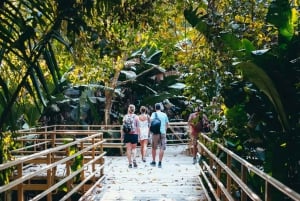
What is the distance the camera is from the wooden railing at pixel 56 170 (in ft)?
16.1

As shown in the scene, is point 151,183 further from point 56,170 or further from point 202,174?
point 56,170

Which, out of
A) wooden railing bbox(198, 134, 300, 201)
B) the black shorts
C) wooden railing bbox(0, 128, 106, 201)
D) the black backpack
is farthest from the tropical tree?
the black shorts

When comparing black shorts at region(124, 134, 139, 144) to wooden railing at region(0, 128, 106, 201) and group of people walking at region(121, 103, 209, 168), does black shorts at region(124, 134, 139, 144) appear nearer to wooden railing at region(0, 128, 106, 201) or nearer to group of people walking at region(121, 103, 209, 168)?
group of people walking at region(121, 103, 209, 168)

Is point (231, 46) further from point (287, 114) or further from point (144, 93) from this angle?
point (144, 93)

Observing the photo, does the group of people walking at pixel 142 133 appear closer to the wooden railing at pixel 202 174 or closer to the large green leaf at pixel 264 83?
the wooden railing at pixel 202 174

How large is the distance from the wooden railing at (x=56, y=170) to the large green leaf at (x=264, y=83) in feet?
8.36

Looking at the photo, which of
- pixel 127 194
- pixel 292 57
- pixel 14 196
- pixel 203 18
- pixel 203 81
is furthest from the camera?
pixel 14 196

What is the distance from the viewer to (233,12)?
7012mm

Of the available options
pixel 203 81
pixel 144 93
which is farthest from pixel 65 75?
pixel 203 81

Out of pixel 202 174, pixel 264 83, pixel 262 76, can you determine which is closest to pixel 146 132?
pixel 202 174

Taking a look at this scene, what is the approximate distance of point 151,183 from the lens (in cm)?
1045

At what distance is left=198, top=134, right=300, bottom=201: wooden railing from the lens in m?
3.68

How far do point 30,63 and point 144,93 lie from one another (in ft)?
60.3

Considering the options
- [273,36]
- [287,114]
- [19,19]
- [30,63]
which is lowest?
[287,114]
